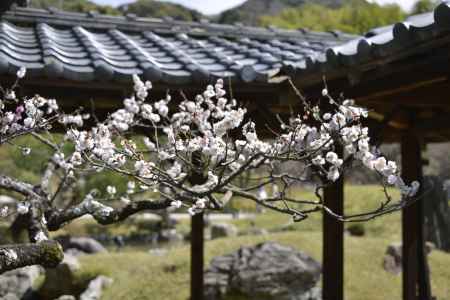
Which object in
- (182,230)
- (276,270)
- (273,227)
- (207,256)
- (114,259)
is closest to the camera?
(276,270)

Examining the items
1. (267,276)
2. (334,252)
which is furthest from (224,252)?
(334,252)

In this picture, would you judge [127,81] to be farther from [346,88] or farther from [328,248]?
[328,248]

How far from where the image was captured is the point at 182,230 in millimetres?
17250

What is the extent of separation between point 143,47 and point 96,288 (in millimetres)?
4505

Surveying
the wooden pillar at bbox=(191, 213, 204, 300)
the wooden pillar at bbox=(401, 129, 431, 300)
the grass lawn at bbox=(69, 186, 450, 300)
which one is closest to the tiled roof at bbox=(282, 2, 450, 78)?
the wooden pillar at bbox=(401, 129, 431, 300)

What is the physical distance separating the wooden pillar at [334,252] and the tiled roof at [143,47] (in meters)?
0.80

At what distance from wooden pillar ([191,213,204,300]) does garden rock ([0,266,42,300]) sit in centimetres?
348

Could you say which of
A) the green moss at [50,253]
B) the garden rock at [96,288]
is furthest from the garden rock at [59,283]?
the green moss at [50,253]

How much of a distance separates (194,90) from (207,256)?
4.95 meters

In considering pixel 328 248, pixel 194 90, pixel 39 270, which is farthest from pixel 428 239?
pixel 194 90

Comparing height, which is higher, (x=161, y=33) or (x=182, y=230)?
(x=161, y=33)

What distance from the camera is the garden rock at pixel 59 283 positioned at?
7.98 metres

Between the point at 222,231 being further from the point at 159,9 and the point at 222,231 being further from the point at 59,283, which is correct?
the point at 159,9

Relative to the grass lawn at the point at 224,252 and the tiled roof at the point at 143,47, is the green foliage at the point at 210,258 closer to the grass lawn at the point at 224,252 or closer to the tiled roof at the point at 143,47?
the grass lawn at the point at 224,252
